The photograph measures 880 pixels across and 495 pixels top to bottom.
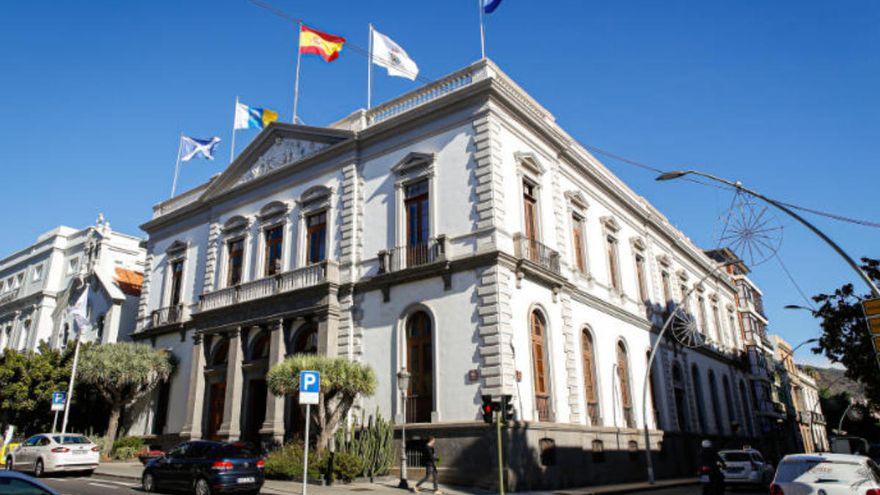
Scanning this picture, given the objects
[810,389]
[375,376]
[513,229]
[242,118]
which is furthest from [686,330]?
[810,389]

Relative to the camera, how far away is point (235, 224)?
3064 centimetres

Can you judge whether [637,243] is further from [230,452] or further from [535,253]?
[230,452]

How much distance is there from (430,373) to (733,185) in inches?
453

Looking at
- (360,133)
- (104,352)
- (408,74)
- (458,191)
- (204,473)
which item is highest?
(408,74)

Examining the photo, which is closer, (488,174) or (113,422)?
(488,174)

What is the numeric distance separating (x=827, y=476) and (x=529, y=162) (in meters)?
16.5

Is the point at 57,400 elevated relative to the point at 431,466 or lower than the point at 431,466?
elevated

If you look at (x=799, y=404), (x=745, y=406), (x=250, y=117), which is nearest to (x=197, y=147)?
(x=250, y=117)

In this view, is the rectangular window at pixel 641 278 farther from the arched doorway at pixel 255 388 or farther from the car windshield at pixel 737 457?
the arched doorway at pixel 255 388

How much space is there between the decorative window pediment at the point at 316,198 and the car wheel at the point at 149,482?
12692 mm

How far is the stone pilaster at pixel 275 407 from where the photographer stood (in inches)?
940

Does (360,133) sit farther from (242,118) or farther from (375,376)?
(375,376)

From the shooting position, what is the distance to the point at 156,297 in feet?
112

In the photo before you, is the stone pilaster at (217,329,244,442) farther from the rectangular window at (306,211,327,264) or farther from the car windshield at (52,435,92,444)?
the car windshield at (52,435,92,444)
